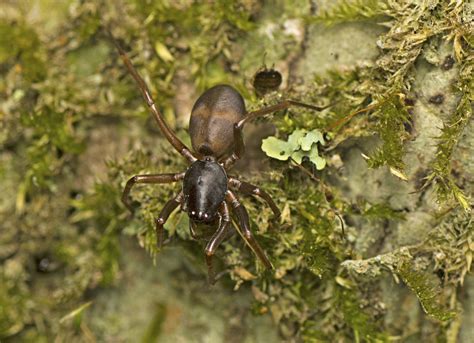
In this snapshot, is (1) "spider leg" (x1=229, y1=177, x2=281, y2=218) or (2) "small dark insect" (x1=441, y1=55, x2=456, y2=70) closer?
(2) "small dark insect" (x1=441, y1=55, x2=456, y2=70)

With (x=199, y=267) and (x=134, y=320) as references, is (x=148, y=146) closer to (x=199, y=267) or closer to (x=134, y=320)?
(x=199, y=267)

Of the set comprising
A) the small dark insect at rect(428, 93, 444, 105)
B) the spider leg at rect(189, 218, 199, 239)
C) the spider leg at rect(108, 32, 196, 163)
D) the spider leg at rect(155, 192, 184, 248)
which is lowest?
the spider leg at rect(189, 218, 199, 239)

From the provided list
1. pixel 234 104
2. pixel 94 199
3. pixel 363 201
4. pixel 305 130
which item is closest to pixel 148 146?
pixel 94 199

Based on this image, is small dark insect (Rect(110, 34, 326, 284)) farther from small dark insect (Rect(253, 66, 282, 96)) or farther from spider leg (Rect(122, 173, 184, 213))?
small dark insect (Rect(253, 66, 282, 96))

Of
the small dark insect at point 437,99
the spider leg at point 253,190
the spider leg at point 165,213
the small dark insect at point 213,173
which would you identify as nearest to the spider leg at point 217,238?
the small dark insect at point 213,173

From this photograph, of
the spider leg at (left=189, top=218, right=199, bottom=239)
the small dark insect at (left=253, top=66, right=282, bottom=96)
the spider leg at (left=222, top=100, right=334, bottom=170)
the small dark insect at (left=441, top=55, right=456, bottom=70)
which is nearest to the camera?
the small dark insect at (left=441, top=55, right=456, bottom=70)

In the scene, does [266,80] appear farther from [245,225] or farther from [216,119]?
[245,225]

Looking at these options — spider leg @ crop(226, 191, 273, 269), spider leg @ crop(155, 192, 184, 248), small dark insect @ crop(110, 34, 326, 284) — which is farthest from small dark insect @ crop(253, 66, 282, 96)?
spider leg @ crop(155, 192, 184, 248)
